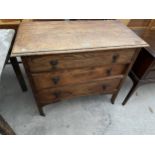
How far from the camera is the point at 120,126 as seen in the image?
4.75 feet

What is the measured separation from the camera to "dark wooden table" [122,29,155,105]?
3.70 ft

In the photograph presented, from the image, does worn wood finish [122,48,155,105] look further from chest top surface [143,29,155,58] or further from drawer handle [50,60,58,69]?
drawer handle [50,60,58,69]

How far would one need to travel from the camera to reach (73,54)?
917 millimetres

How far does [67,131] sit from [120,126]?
0.58 meters

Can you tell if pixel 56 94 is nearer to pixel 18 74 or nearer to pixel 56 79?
pixel 56 79

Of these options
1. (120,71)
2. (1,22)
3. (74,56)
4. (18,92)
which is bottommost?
(18,92)

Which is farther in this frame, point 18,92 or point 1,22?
point 1,22

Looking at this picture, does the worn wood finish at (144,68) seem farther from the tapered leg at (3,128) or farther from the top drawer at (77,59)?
the tapered leg at (3,128)

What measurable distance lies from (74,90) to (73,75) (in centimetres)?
22

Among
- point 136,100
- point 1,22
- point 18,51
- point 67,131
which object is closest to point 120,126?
point 136,100

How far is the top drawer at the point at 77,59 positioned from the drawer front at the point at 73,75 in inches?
2.5

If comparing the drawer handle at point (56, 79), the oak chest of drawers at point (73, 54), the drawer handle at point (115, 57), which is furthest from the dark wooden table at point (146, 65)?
the drawer handle at point (56, 79)

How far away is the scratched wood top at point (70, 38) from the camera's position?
→ 857mm

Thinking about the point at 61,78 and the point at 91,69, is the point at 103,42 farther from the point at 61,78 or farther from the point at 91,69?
the point at 61,78
